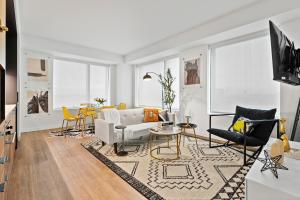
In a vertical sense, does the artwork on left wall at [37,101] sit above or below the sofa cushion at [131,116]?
above

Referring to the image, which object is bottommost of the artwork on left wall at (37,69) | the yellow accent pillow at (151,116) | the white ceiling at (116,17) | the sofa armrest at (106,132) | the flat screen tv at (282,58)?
the sofa armrest at (106,132)

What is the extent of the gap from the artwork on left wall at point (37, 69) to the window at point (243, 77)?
501cm

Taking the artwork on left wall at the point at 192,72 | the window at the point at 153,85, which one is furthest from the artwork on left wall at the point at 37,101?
the artwork on left wall at the point at 192,72

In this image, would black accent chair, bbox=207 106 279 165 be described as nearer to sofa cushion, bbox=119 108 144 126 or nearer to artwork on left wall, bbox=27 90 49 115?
sofa cushion, bbox=119 108 144 126

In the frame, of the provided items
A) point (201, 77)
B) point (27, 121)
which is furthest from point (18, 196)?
point (201, 77)

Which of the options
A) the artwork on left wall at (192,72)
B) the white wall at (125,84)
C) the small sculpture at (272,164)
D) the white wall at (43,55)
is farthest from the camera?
the white wall at (125,84)

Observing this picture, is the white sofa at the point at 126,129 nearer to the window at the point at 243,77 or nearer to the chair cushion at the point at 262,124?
the window at the point at 243,77

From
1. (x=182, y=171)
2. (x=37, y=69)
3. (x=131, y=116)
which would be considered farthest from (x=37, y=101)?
(x=182, y=171)

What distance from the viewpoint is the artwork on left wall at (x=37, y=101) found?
497cm

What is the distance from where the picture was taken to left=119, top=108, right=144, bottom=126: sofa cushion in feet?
13.5

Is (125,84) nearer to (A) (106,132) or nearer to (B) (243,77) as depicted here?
(A) (106,132)

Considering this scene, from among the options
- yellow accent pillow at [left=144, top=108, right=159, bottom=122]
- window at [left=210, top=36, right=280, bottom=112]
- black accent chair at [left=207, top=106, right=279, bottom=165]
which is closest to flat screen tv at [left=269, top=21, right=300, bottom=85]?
black accent chair at [left=207, top=106, right=279, bottom=165]

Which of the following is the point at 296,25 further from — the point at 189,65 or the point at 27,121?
the point at 27,121

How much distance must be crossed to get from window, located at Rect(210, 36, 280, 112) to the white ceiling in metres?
0.93
